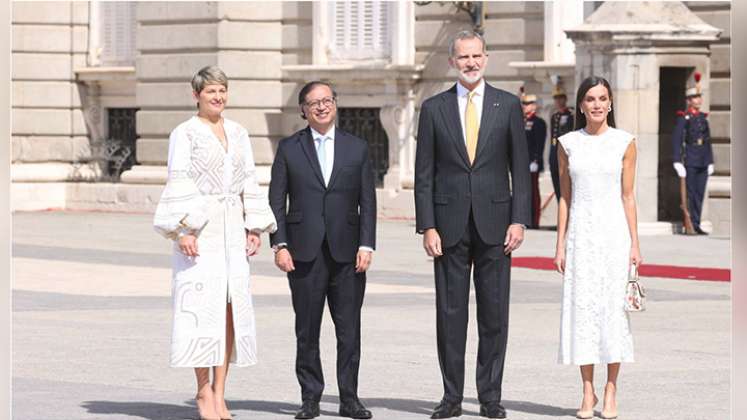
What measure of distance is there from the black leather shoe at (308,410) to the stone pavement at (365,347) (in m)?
0.16

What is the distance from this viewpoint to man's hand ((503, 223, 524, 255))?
10.5 m

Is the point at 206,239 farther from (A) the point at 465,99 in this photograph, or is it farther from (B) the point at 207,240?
(A) the point at 465,99

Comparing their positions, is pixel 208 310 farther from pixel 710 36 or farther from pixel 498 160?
pixel 710 36

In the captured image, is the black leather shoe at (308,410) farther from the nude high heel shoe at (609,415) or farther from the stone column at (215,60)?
the stone column at (215,60)

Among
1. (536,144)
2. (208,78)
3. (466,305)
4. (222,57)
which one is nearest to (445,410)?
(466,305)

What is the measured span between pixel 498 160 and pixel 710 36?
1340cm

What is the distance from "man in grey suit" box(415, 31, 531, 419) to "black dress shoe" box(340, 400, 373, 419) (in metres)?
0.42

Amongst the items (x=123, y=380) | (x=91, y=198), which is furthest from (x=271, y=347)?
(x=91, y=198)

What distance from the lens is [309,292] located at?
10664 mm

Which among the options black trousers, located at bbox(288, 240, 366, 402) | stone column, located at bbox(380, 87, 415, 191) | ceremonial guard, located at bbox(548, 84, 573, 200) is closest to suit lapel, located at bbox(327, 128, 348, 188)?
black trousers, located at bbox(288, 240, 366, 402)

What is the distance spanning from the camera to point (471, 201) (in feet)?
34.6

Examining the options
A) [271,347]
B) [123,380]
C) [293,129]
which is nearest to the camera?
[123,380]

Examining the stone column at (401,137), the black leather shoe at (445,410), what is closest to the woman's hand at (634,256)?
the black leather shoe at (445,410)

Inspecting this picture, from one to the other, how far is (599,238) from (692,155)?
518 inches
